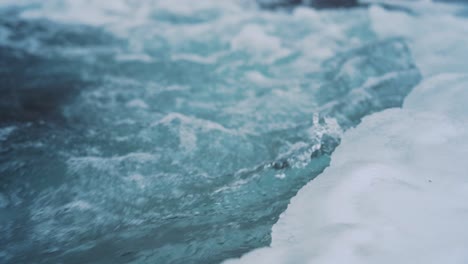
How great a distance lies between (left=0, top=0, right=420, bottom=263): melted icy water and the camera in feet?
7.49

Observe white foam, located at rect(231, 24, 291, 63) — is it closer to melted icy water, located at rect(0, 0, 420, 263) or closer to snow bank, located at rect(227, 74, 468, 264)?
melted icy water, located at rect(0, 0, 420, 263)

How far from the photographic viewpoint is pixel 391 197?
6.97ft

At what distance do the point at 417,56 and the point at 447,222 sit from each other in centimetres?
337

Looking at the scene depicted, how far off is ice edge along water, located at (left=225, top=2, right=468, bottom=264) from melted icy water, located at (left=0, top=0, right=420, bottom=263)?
0.15 metres

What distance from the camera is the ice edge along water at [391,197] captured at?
1.80 meters

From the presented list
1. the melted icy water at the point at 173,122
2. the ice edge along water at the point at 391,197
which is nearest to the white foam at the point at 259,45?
the melted icy water at the point at 173,122

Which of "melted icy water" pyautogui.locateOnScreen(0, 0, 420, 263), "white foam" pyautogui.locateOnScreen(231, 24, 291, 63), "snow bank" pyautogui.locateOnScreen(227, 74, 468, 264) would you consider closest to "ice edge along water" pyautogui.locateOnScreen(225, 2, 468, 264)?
"snow bank" pyautogui.locateOnScreen(227, 74, 468, 264)

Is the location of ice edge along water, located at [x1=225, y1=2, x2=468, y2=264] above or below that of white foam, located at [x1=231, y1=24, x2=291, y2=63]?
below

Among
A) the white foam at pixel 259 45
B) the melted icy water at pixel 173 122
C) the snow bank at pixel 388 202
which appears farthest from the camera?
the white foam at pixel 259 45

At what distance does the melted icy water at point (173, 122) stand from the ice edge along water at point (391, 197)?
0.51 ft

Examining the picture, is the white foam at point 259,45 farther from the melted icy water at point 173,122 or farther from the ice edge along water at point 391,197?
the ice edge along water at point 391,197

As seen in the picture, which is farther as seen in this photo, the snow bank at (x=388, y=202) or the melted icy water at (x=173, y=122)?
the melted icy water at (x=173, y=122)

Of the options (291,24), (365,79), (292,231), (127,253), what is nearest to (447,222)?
(292,231)

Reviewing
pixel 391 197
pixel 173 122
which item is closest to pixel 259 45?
pixel 173 122
